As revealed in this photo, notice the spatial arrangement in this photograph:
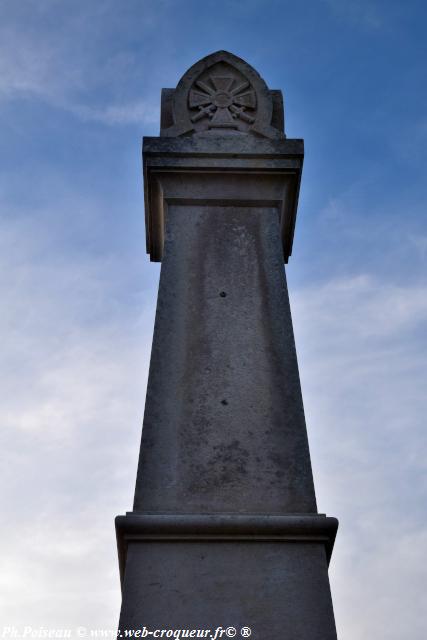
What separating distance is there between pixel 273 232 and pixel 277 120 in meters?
1.67

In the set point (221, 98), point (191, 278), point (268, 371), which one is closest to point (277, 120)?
point (221, 98)

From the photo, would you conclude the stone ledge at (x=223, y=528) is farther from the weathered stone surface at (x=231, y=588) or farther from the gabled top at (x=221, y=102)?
the gabled top at (x=221, y=102)

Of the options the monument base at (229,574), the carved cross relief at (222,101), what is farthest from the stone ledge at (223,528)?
the carved cross relief at (222,101)

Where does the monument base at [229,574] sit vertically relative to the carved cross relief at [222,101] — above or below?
below

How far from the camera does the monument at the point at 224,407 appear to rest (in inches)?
154

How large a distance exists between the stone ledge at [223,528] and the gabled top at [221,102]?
12.5ft

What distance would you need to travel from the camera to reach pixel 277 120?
23.4ft

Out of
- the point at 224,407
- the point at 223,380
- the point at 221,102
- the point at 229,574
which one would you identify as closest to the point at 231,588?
the point at 229,574

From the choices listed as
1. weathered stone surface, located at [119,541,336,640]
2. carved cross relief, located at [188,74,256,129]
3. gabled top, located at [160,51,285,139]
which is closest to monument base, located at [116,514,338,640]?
weathered stone surface, located at [119,541,336,640]

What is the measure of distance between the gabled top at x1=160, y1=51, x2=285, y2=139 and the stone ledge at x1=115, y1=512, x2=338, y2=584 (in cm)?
382

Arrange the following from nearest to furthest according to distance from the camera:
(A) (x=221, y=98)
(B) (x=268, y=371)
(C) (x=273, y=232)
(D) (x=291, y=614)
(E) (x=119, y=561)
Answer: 1. (D) (x=291, y=614)
2. (E) (x=119, y=561)
3. (B) (x=268, y=371)
4. (C) (x=273, y=232)
5. (A) (x=221, y=98)

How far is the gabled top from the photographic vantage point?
682 cm

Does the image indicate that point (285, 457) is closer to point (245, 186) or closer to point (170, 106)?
point (245, 186)

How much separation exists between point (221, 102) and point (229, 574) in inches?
184
